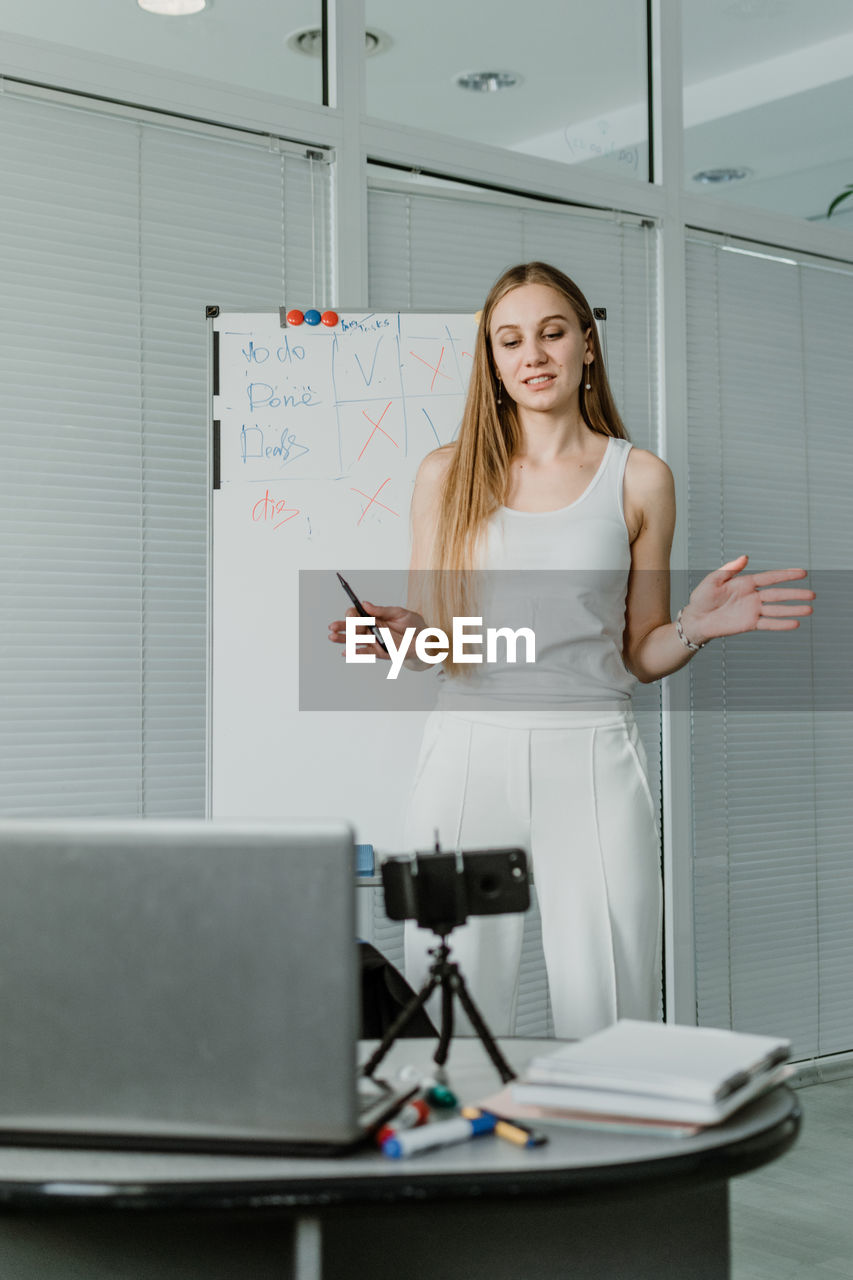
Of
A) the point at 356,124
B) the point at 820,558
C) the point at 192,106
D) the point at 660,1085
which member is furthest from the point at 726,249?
the point at 660,1085

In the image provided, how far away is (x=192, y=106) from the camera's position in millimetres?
2766

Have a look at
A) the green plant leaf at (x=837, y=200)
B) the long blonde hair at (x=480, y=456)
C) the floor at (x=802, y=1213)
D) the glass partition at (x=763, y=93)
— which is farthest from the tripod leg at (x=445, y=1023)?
the green plant leaf at (x=837, y=200)

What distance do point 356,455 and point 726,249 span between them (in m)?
1.61

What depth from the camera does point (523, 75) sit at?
3.24m

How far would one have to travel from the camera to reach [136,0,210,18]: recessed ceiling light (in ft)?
8.98

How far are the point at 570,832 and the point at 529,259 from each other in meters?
1.87

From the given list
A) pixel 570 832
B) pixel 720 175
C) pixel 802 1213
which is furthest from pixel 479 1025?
pixel 720 175

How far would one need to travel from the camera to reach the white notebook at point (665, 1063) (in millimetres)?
958

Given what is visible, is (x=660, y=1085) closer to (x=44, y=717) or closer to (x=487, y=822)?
(x=487, y=822)

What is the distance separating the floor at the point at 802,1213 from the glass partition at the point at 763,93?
98.0 inches

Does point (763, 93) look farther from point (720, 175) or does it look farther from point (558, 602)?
point (558, 602)

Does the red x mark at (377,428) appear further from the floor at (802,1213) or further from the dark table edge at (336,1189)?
the dark table edge at (336,1189)

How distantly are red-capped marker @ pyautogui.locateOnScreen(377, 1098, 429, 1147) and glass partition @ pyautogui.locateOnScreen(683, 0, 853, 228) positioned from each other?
3.10 meters

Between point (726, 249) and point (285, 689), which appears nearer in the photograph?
point (285, 689)
